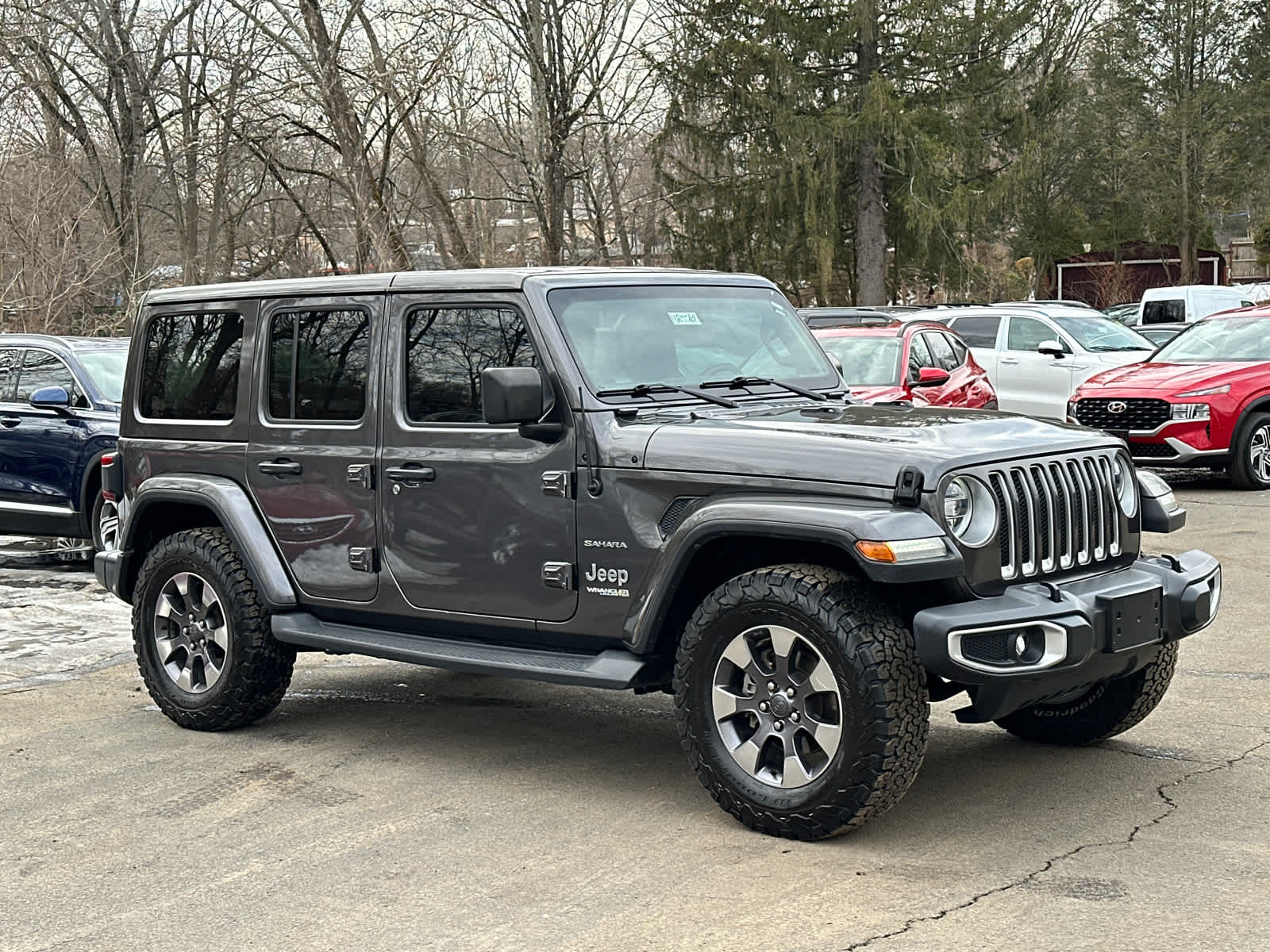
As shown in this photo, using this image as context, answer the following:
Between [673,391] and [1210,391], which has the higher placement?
[673,391]

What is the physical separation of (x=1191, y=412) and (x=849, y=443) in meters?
10.7

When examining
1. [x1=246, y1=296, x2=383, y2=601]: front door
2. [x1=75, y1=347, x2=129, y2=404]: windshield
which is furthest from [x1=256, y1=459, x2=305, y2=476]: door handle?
[x1=75, y1=347, x2=129, y2=404]: windshield

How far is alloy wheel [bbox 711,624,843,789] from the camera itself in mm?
5070

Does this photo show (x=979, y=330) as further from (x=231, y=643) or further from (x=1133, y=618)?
(x=1133, y=618)

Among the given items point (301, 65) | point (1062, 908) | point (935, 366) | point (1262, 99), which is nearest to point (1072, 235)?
point (1262, 99)

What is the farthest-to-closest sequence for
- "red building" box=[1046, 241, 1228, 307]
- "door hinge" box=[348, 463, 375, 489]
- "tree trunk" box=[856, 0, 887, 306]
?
1. "red building" box=[1046, 241, 1228, 307]
2. "tree trunk" box=[856, 0, 887, 306]
3. "door hinge" box=[348, 463, 375, 489]

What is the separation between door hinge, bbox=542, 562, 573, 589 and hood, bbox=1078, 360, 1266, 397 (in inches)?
420

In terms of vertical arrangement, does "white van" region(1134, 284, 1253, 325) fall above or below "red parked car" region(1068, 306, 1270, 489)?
above

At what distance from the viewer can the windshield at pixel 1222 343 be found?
15.7m

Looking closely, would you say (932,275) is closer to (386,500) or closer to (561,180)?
(561,180)

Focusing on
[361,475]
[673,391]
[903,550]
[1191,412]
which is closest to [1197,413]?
[1191,412]

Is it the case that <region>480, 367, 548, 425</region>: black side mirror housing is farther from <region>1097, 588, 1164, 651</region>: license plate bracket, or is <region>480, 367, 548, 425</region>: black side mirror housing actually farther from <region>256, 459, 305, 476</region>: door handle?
<region>1097, 588, 1164, 651</region>: license plate bracket

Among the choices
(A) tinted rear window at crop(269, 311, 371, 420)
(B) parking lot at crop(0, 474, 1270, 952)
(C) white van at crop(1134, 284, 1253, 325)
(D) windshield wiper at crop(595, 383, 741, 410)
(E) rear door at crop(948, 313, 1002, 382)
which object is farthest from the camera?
(C) white van at crop(1134, 284, 1253, 325)

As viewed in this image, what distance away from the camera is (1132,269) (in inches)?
Result: 2253
